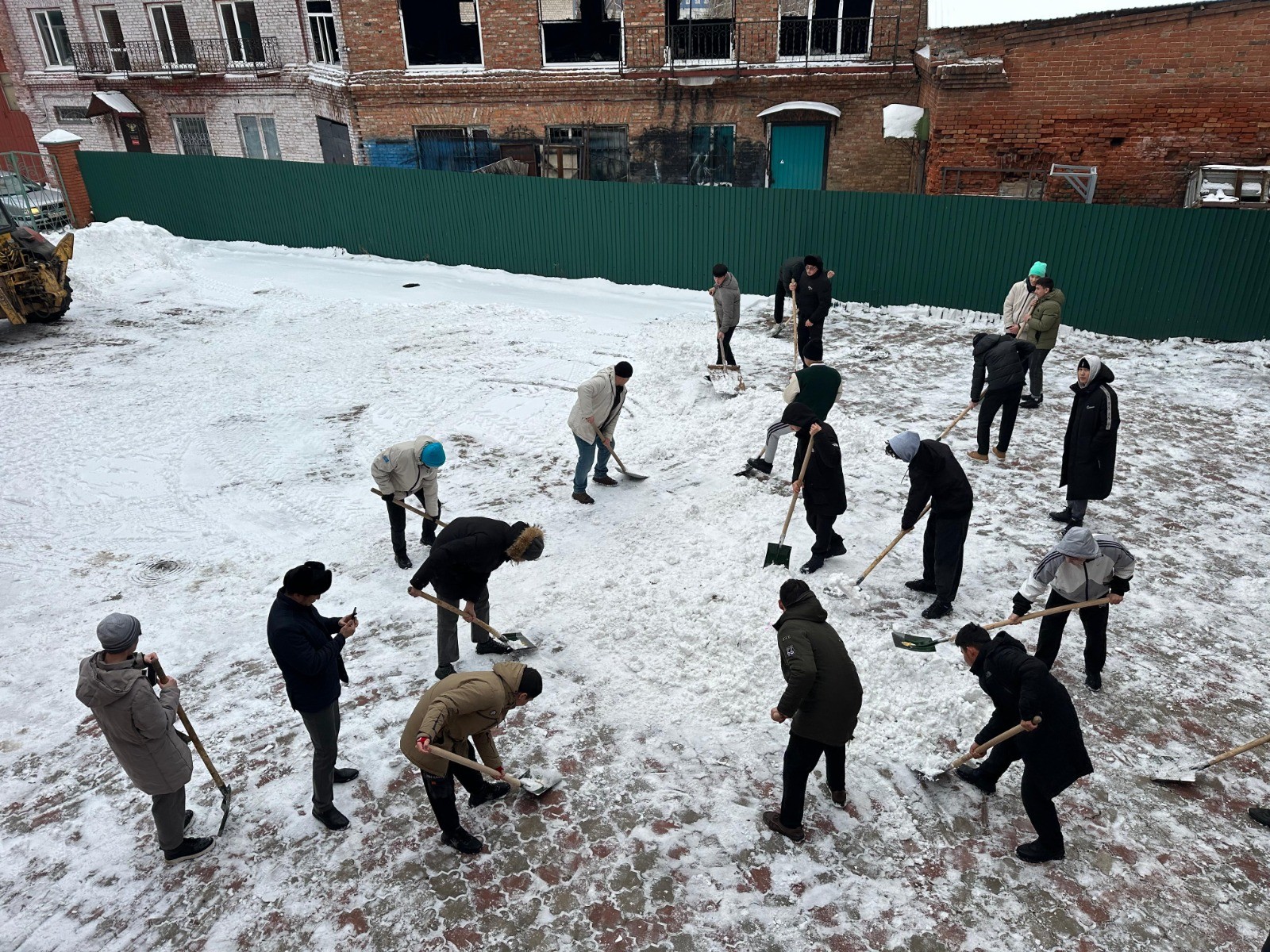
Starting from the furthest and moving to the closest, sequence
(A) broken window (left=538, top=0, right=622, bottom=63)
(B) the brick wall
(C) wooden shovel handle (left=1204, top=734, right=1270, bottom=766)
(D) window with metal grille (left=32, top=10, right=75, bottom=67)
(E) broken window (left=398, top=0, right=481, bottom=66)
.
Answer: (D) window with metal grille (left=32, top=10, right=75, bottom=67) < (E) broken window (left=398, top=0, right=481, bottom=66) < (A) broken window (left=538, top=0, right=622, bottom=63) < (B) the brick wall < (C) wooden shovel handle (left=1204, top=734, right=1270, bottom=766)

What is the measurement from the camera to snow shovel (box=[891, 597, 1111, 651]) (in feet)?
17.6

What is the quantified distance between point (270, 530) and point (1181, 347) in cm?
1333

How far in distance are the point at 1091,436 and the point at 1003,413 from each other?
5.41ft

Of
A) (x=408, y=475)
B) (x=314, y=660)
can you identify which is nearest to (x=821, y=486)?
(x=408, y=475)

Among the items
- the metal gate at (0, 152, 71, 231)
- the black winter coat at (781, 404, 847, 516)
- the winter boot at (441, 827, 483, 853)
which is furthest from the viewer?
the metal gate at (0, 152, 71, 231)

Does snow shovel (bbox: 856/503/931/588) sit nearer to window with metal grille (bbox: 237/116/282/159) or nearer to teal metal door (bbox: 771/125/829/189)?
teal metal door (bbox: 771/125/829/189)

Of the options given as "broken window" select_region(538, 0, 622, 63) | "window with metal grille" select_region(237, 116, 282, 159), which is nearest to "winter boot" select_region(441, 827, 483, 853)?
"broken window" select_region(538, 0, 622, 63)

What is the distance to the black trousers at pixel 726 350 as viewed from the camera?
37.8ft

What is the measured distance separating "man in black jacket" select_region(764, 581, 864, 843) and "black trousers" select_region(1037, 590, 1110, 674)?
208 centimetres

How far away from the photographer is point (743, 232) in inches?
586

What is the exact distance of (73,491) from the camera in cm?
904

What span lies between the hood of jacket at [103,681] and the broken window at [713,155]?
18.3m

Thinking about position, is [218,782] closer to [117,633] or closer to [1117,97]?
[117,633]

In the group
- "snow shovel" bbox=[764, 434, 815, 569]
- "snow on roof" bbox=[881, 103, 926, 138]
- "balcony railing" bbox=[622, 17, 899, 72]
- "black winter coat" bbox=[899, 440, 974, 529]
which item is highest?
"balcony railing" bbox=[622, 17, 899, 72]
